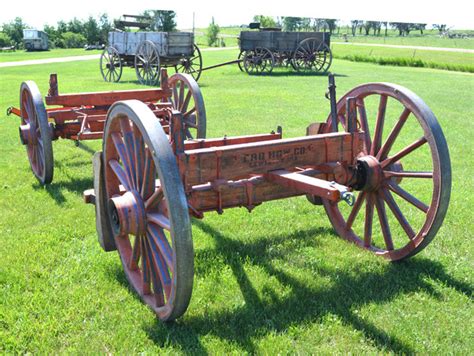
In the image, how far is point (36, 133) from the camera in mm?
6410

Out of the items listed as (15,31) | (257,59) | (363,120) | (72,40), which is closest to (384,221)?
(363,120)

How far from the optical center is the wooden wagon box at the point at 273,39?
2442 cm

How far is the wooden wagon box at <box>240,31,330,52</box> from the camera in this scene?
961 inches

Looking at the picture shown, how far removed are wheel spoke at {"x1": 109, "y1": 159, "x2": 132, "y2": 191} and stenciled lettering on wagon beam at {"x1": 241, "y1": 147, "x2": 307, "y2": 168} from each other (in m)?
0.81

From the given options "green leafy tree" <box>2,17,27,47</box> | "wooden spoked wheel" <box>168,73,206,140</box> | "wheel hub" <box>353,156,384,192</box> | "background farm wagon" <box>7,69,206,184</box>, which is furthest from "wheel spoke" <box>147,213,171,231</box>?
"green leafy tree" <box>2,17,27,47</box>

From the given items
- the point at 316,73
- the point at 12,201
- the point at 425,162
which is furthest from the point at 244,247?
the point at 316,73

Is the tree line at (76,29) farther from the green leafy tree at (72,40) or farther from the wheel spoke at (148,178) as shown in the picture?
the wheel spoke at (148,178)

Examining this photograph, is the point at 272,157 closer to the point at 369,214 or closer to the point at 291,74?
the point at 369,214

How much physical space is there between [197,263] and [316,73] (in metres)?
22.3

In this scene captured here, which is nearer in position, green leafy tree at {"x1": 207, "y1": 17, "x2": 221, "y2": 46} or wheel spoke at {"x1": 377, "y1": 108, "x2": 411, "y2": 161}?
wheel spoke at {"x1": 377, "y1": 108, "x2": 411, "y2": 161}

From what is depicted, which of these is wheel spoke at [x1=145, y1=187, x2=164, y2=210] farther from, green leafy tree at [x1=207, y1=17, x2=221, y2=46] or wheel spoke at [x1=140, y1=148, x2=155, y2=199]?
green leafy tree at [x1=207, y1=17, x2=221, y2=46]

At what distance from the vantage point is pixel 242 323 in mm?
3350

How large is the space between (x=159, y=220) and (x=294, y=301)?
120 centimetres

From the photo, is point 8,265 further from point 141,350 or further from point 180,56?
point 180,56
